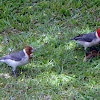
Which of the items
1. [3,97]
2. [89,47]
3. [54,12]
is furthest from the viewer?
[54,12]

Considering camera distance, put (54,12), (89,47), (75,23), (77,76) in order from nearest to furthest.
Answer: (77,76), (89,47), (75,23), (54,12)

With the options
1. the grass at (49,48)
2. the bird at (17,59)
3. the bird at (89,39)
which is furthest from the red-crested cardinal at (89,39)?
the bird at (17,59)

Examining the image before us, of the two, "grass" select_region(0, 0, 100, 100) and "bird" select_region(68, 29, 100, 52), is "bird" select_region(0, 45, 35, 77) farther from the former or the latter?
"bird" select_region(68, 29, 100, 52)

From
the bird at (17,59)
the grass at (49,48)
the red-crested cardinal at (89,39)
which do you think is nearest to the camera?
the grass at (49,48)

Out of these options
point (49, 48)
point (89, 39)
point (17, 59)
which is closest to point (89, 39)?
point (89, 39)

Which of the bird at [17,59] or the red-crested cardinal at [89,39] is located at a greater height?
the red-crested cardinal at [89,39]

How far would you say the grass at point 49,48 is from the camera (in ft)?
15.9

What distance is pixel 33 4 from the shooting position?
8.02 m

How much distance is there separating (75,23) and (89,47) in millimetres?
1312

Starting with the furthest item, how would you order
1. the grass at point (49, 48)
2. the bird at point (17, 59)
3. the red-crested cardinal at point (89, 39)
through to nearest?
1. the red-crested cardinal at point (89, 39)
2. the bird at point (17, 59)
3. the grass at point (49, 48)

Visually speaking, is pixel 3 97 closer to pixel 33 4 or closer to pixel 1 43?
pixel 1 43

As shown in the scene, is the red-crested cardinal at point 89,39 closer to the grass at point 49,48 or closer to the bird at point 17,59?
the grass at point 49,48

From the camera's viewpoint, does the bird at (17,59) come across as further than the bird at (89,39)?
No

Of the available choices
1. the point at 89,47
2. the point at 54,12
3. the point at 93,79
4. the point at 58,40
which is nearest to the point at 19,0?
the point at 54,12
